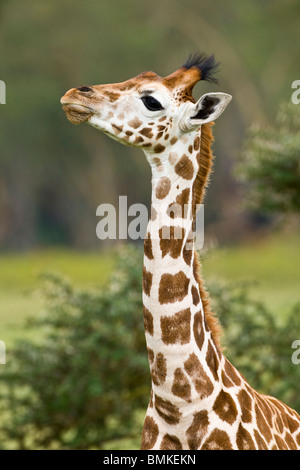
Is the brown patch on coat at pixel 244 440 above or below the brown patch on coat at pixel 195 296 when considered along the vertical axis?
below

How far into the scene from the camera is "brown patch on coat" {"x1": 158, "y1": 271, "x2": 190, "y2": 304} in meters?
3.78

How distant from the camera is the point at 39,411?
27.2 feet

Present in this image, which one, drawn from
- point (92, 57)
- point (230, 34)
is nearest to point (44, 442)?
point (92, 57)

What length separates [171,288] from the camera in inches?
149

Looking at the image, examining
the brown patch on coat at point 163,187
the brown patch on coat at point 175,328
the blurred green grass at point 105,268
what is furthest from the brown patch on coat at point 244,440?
the blurred green grass at point 105,268

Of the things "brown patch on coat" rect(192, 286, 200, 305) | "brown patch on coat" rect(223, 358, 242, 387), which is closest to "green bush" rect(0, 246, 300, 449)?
"brown patch on coat" rect(223, 358, 242, 387)

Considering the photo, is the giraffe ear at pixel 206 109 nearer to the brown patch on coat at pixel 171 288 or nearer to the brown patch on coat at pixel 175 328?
the brown patch on coat at pixel 171 288

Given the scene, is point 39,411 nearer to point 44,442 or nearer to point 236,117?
point 44,442

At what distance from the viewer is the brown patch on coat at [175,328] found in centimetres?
377

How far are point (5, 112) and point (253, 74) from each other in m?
8.82

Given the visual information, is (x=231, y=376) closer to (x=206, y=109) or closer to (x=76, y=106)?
(x=206, y=109)

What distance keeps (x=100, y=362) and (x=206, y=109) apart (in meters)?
4.94

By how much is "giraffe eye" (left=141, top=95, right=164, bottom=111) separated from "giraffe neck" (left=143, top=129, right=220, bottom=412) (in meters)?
0.19

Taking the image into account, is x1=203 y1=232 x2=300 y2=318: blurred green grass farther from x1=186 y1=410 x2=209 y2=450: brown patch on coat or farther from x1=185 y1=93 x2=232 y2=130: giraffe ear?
x1=185 y1=93 x2=232 y2=130: giraffe ear
